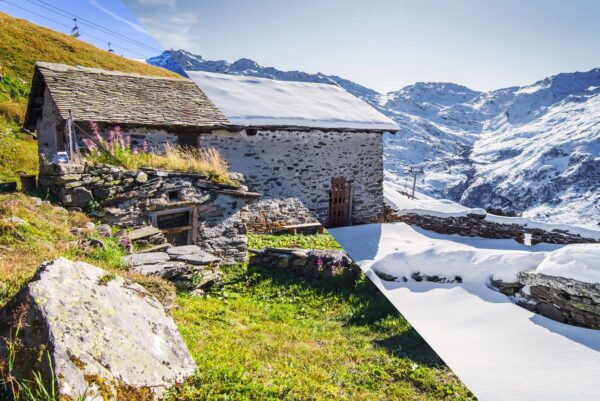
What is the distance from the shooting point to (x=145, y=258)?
219 inches

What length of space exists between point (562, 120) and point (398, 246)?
6845 inches

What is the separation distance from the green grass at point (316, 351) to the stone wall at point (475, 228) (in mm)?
2712

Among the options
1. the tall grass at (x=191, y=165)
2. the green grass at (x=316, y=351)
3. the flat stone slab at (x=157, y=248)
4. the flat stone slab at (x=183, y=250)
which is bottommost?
the flat stone slab at (x=183, y=250)

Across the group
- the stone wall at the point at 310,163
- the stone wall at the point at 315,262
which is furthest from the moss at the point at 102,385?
the stone wall at the point at 310,163

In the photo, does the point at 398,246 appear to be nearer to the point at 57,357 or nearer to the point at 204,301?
the point at 204,301

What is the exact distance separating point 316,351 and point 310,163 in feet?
16.1

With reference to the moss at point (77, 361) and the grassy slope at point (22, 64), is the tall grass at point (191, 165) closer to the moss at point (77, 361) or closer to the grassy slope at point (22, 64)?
the moss at point (77, 361)

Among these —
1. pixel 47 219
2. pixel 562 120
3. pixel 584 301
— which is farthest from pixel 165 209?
pixel 562 120

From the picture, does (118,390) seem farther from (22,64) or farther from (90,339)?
(22,64)

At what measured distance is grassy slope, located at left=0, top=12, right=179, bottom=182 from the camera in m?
17.7

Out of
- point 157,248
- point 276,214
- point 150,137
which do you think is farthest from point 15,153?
point 276,214

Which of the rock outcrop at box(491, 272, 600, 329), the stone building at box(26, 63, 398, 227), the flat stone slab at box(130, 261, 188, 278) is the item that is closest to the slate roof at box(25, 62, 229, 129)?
the stone building at box(26, 63, 398, 227)

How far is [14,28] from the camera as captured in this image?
30.6 meters

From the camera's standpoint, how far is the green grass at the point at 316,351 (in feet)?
6.55
